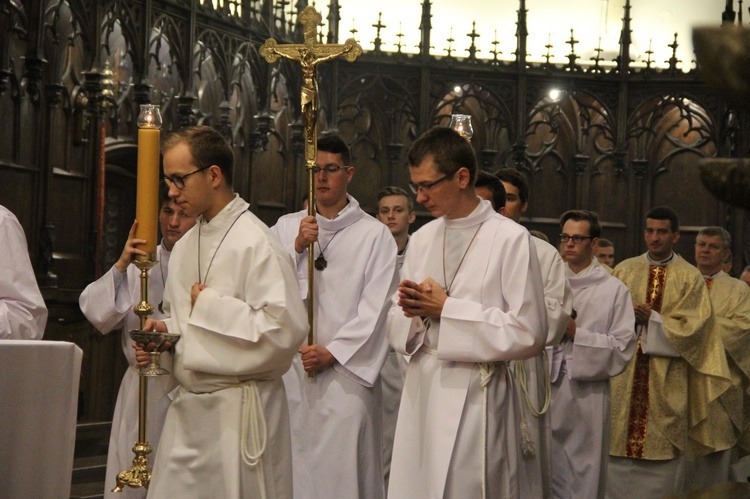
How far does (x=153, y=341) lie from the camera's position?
150 inches

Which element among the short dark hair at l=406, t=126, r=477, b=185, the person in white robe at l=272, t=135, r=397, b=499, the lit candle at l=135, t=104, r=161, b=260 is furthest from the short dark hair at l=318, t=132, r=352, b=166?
the lit candle at l=135, t=104, r=161, b=260

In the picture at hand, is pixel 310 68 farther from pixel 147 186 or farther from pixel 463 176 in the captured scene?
pixel 147 186

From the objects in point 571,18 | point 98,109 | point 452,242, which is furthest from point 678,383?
point 571,18

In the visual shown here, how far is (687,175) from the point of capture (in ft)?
49.7

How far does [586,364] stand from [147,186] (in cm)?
391

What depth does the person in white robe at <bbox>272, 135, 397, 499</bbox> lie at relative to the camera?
5691mm

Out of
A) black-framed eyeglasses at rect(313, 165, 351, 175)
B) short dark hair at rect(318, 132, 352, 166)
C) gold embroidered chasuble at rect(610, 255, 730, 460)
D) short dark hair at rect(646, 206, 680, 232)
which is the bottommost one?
gold embroidered chasuble at rect(610, 255, 730, 460)

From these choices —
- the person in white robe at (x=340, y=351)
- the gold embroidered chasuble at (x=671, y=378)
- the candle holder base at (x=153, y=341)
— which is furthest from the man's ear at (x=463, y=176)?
the gold embroidered chasuble at (x=671, y=378)

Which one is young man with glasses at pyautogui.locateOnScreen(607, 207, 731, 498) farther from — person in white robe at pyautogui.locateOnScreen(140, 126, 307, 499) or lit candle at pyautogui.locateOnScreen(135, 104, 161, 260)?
lit candle at pyautogui.locateOnScreen(135, 104, 161, 260)

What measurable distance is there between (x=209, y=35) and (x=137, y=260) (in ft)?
26.2

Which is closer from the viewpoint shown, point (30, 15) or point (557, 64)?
point (30, 15)

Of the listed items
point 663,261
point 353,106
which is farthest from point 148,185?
point 353,106

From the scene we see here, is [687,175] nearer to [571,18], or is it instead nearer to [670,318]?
[571,18]

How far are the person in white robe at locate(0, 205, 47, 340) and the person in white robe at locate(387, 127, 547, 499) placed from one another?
1515 millimetres
